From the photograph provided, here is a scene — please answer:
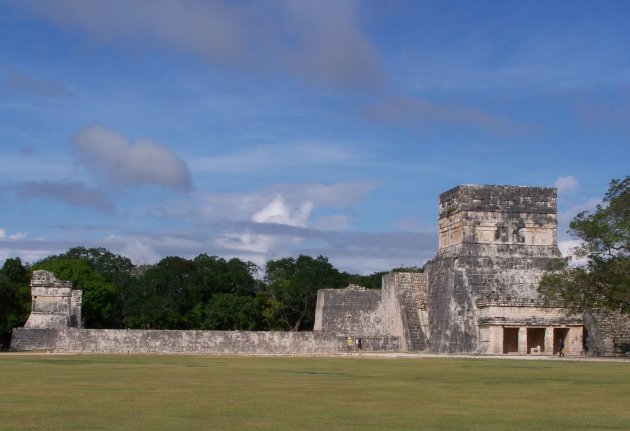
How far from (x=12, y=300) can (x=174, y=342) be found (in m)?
7.38

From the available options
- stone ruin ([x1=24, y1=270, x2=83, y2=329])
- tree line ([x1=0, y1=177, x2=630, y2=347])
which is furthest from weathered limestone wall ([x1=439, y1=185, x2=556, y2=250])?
tree line ([x1=0, y1=177, x2=630, y2=347])

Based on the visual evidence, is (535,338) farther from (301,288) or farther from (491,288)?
(301,288)

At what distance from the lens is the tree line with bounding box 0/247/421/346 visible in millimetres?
56688

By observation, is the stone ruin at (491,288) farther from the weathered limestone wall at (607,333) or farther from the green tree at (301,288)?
the green tree at (301,288)

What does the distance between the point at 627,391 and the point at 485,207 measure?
858 inches

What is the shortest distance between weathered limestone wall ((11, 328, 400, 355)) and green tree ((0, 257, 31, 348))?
101 inches

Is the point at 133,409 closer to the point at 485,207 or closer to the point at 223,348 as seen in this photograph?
the point at 223,348

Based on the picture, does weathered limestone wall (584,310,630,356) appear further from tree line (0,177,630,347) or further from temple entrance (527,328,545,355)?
tree line (0,177,630,347)

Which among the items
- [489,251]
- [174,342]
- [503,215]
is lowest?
[174,342]

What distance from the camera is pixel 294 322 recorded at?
59.3m

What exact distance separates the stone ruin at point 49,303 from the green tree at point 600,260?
776 inches

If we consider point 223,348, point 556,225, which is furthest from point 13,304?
point 556,225

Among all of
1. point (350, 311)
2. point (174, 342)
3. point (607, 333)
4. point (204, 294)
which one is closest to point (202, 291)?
point (204, 294)

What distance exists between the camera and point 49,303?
129 feet
